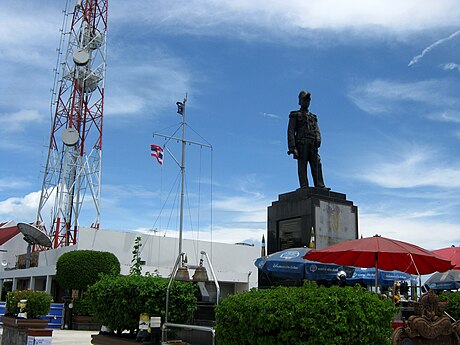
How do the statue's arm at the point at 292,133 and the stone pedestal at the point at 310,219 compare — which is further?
the statue's arm at the point at 292,133

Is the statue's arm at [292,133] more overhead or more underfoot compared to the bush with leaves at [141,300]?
more overhead

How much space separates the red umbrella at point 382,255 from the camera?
313 inches

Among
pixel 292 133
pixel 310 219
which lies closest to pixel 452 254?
pixel 310 219

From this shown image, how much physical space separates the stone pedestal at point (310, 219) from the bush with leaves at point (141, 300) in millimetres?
5254

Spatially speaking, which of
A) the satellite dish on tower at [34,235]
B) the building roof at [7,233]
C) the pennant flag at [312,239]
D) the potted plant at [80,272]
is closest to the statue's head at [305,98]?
the pennant flag at [312,239]

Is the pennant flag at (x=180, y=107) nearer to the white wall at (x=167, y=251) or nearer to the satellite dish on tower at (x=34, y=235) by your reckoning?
the white wall at (x=167, y=251)

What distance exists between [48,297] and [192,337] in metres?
7.86

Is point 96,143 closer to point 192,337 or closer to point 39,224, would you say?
point 39,224

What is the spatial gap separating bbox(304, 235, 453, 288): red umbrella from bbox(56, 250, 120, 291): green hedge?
17129mm

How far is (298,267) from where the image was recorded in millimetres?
10680

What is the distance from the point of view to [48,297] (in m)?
14.7

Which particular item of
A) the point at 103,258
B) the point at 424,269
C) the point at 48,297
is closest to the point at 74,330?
the point at 103,258

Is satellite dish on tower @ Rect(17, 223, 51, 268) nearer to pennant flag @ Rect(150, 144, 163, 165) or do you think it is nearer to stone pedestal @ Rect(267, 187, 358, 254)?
pennant flag @ Rect(150, 144, 163, 165)

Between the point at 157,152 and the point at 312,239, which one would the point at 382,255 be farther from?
the point at 157,152
